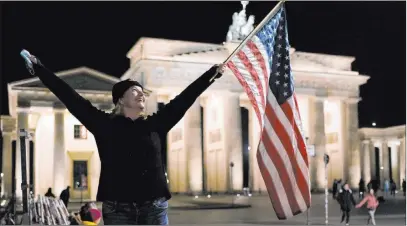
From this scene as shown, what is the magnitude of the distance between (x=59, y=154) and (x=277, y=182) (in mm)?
43388

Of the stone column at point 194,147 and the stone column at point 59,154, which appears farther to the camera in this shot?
the stone column at point 194,147

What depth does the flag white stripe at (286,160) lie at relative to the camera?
6660mm

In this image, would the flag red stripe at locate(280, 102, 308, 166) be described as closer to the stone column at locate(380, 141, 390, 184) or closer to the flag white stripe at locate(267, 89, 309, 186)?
the flag white stripe at locate(267, 89, 309, 186)

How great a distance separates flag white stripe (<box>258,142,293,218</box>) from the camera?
6.57m

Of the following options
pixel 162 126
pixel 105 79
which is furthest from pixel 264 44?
pixel 105 79

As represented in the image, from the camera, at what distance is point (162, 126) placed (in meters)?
4.02

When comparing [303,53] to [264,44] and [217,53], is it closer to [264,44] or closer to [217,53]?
[217,53]

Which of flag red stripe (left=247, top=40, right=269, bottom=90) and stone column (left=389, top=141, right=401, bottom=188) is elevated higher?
flag red stripe (left=247, top=40, right=269, bottom=90)

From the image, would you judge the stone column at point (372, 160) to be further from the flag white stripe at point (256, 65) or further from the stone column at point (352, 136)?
the flag white stripe at point (256, 65)

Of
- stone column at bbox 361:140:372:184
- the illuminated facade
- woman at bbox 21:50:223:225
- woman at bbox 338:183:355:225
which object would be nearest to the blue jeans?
woman at bbox 21:50:223:225

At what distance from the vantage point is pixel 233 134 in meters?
58.5

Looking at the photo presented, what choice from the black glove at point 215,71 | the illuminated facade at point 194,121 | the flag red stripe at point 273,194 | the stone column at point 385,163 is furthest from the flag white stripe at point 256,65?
the stone column at point 385,163

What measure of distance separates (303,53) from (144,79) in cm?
1687

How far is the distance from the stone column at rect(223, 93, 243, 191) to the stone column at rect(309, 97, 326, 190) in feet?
25.7
